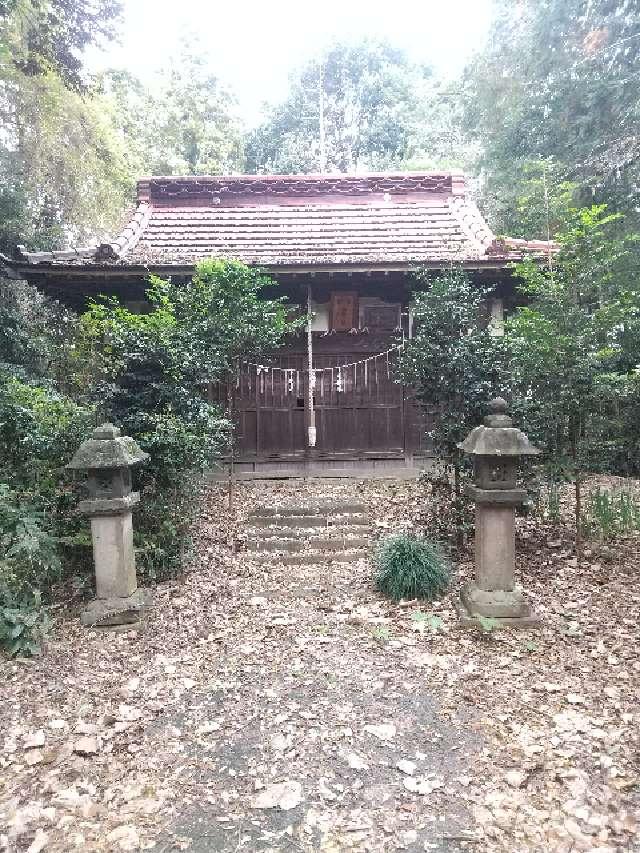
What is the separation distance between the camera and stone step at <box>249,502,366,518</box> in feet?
24.1

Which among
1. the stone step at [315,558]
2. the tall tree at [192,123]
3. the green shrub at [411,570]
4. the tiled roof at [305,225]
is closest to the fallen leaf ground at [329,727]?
the green shrub at [411,570]

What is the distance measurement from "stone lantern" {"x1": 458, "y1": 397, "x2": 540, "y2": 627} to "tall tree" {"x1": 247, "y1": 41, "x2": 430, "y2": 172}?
21356 mm

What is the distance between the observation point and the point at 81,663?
4086 mm

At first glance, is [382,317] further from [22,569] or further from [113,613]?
[22,569]

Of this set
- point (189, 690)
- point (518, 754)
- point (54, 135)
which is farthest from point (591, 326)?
point (54, 135)

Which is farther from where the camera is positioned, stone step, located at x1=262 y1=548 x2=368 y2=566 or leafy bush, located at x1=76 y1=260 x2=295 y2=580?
stone step, located at x1=262 y1=548 x2=368 y2=566

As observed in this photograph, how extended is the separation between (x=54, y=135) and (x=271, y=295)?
6.21 m

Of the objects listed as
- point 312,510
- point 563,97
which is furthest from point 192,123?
point 312,510

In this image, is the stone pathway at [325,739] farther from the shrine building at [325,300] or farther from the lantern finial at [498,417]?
the shrine building at [325,300]

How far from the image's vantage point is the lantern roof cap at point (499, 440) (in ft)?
14.6

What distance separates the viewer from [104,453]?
4590mm

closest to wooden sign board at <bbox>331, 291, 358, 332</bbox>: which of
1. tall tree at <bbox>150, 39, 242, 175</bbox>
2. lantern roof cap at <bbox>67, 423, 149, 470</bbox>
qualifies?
lantern roof cap at <bbox>67, 423, 149, 470</bbox>

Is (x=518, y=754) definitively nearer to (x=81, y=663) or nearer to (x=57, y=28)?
(x=81, y=663)

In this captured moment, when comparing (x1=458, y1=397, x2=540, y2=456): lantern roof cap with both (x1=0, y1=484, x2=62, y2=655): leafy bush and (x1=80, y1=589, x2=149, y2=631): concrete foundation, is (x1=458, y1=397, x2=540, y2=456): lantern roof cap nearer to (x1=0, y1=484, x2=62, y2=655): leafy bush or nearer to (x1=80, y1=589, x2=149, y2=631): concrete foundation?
(x1=80, y1=589, x2=149, y2=631): concrete foundation
